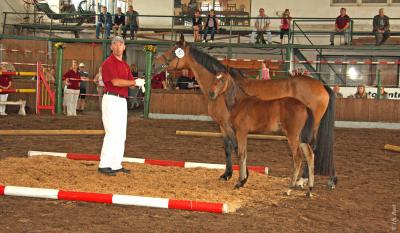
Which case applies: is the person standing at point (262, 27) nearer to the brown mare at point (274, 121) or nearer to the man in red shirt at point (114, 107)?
the man in red shirt at point (114, 107)

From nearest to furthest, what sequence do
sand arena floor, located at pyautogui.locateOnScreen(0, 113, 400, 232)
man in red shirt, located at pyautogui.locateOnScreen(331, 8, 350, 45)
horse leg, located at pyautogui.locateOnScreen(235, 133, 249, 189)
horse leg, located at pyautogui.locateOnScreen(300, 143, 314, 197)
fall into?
sand arena floor, located at pyautogui.locateOnScreen(0, 113, 400, 232)
horse leg, located at pyautogui.locateOnScreen(300, 143, 314, 197)
horse leg, located at pyautogui.locateOnScreen(235, 133, 249, 189)
man in red shirt, located at pyautogui.locateOnScreen(331, 8, 350, 45)

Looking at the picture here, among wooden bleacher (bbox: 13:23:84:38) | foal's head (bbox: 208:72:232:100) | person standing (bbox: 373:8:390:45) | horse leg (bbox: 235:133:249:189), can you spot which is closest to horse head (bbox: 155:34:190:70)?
foal's head (bbox: 208:72:232:100)

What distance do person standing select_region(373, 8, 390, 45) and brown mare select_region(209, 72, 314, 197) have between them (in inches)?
675

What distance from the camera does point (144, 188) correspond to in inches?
285

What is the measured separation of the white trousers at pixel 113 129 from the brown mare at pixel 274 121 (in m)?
1.40

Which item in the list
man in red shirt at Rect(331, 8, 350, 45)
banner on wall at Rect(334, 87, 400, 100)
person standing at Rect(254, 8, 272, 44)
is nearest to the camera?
banner on wall at Rect(334, 87, 400, 100)

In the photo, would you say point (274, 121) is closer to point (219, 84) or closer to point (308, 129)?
point (308, 129)

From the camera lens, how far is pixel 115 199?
6363 millimetres

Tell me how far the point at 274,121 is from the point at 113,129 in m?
2.32

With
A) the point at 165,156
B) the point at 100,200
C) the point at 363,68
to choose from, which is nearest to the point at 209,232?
the point at 100,200

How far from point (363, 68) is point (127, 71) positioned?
18985 mm

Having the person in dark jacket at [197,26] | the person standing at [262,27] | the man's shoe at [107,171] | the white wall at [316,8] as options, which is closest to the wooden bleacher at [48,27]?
the person in dark jacket at [197,26]

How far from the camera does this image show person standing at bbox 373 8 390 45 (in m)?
23.1

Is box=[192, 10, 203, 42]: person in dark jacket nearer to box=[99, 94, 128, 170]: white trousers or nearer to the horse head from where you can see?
the horse head
